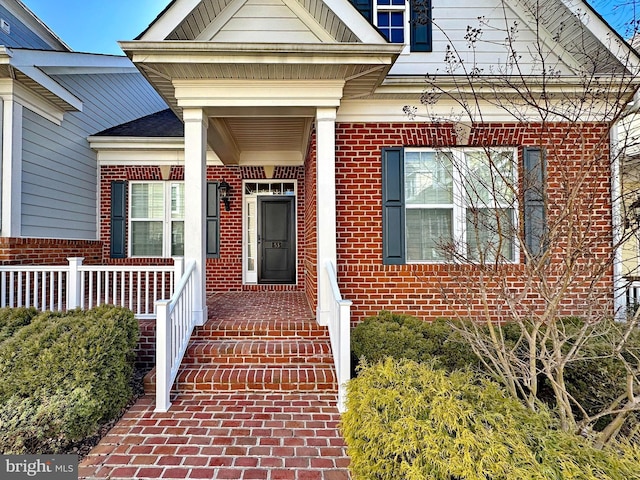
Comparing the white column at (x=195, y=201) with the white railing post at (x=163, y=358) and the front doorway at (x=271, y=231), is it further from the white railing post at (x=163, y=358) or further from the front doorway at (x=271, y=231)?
the front doorway at (x=271, y=231)

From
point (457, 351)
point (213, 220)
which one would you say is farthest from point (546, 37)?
point (213, 220)

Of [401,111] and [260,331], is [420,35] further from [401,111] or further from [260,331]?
[260,331]

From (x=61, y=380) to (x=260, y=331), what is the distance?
2.02 metres

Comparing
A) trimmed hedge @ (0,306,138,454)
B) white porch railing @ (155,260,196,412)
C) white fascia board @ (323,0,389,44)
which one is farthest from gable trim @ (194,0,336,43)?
trimmed hedge @ (0,306,138,454)

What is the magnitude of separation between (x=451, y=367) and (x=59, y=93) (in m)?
6.89

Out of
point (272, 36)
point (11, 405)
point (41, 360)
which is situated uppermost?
point (272, 36)

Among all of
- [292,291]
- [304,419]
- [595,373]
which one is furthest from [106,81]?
[595,373]

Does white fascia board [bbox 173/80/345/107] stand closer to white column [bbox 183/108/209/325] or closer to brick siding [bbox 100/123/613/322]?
white column [bbox 183/108/209/325]

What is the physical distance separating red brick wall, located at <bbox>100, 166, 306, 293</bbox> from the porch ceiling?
225cm

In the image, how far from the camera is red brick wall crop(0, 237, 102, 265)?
502 centimetres

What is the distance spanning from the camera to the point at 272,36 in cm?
479

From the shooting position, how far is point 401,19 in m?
5.50

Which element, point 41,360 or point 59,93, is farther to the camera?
point 59,93

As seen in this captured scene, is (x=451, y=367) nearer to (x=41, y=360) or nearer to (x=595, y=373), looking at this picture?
(x=595, y=373)
